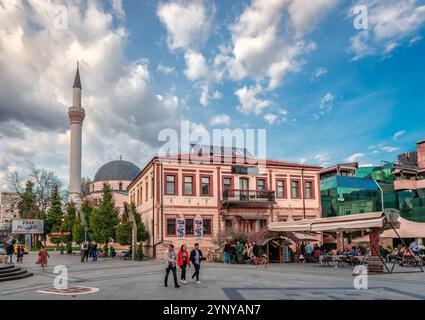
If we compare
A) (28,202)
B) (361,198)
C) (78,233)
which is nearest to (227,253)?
(361,198)

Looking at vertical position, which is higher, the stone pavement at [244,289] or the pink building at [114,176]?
the pink building at [114,176]

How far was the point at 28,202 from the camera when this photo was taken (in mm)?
70312

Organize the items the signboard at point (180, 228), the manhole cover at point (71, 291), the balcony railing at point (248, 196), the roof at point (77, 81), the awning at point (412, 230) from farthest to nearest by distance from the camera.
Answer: the roof at point (77, 81), the balcony railing at point (248, 196), the signboard at point (180, 228), the awning at point (412, 230), the manhole cover at point (71, 291)

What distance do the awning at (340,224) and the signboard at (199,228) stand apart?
9.85 metres

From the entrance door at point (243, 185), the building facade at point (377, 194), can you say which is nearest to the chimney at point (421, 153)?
the building facade at point (377, 194)

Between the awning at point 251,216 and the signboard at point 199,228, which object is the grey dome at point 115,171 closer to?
the signboard at point 199,228

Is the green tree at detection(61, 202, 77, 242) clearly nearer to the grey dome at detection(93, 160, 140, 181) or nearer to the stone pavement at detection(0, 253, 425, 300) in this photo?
the grey dome at detection(93, 160, 140, 181)

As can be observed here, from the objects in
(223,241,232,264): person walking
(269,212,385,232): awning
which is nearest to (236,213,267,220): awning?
(223,241,232,264): person walking

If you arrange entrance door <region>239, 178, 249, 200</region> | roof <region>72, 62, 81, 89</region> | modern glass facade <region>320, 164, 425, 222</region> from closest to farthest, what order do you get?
entrance door <region>239, 178, 249, 200</region>, modern glass facade <region>320, 164, 425, 222</region>, roof <region>72, 62, 81, 89</region>

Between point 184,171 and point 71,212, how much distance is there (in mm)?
28415

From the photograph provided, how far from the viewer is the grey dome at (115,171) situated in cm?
9062

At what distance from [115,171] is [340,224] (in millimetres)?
73979

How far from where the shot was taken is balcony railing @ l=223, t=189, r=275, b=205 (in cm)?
Answer: 3728

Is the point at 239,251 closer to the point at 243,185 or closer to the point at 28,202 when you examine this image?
the point at 243,185
